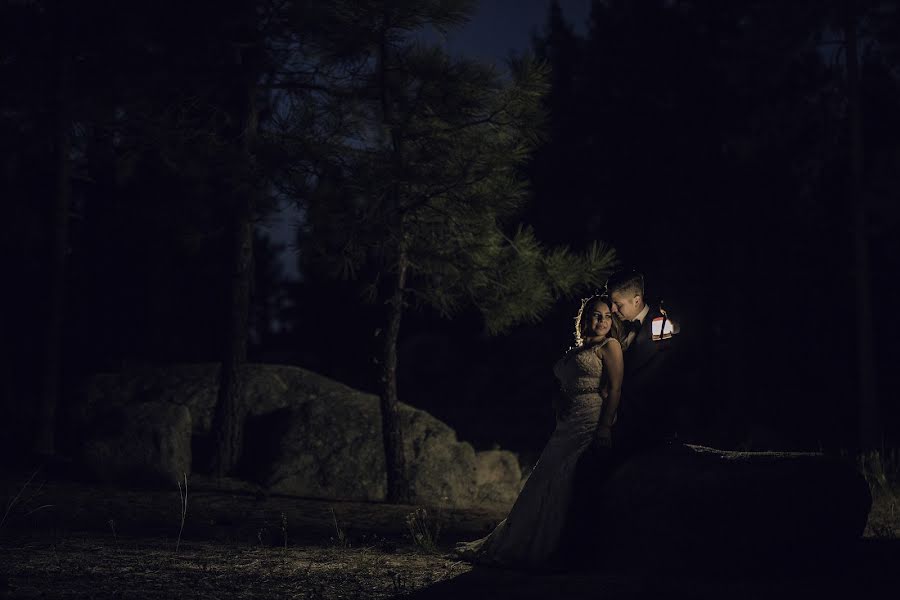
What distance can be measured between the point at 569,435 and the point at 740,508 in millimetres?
1221

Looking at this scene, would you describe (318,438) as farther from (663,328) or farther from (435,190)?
(663,328)

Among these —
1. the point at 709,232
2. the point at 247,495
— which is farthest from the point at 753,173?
the point at 247,495

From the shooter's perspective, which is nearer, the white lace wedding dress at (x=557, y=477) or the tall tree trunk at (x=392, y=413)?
the white lace wedding dress at (x=557, y=477)

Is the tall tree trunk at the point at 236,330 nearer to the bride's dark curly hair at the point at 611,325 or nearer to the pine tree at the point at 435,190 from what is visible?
the pine tree at the point at 435,190

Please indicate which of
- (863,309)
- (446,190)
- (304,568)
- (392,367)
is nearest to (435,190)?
(446,190)

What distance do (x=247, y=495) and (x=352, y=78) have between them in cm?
504

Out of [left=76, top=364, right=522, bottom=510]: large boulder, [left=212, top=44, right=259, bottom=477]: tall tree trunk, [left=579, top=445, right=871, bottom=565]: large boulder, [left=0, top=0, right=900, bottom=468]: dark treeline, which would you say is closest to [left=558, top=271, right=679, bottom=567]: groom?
[left=579, top=445, right=871, bottom=565]: large boulder

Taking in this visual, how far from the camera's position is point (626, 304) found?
6598 millimetres

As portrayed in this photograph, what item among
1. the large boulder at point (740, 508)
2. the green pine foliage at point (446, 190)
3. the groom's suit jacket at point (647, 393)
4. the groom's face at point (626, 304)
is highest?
the green pine foliage at point (446, 190)

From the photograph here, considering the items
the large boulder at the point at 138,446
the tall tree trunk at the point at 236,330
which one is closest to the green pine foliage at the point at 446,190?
the tall tree trunk at the point at 236,330

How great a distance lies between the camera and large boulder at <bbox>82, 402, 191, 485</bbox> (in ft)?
37.5

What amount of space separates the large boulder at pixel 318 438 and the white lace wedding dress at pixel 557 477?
16.3ft

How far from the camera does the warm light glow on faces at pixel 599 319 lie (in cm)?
655

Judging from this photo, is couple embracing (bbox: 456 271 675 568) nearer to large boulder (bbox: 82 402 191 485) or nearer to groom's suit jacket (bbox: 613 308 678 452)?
groom's suit jacket (bbox: 613 308 678 452)
